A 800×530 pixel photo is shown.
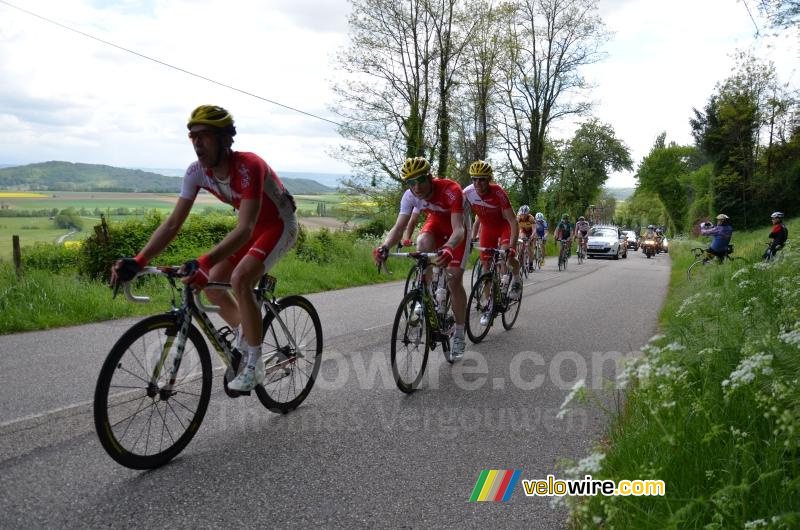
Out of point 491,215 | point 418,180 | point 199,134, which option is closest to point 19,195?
point 491,215

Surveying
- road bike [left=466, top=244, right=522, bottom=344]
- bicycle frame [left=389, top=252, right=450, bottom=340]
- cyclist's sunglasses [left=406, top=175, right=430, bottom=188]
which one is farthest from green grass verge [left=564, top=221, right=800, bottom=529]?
road bike [left=466, top=244, right=522, bottom=344]

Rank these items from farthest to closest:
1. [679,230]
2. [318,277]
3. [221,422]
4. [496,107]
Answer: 1. [679,230]
2. [496,107]
3. [318,277]
4. [221,422]

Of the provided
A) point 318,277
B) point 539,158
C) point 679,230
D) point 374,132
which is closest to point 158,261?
point 318,277

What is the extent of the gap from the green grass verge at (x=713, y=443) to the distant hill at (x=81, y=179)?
13875 mm

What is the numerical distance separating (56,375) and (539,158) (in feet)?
126

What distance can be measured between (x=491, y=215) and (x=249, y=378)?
16.7ft

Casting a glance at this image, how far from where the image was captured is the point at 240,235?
3621 millimetres

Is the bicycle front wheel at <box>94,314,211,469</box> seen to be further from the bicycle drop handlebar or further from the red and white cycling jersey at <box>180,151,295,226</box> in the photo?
the red and white cycling jersey at <box>180,151,295,226</box>

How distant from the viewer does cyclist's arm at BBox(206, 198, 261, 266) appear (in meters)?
3.59

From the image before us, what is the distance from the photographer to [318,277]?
13.4 metres

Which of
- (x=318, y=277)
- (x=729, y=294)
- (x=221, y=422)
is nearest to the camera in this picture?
(x=221, y=422)

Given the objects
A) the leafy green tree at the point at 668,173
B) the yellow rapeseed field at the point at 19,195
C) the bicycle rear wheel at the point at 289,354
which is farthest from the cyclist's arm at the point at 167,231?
the leafy green tree at the point at 668,173

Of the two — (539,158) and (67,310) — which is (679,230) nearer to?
(539,158)

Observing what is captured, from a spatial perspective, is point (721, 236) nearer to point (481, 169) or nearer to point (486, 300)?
point (486, 300)
